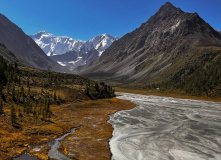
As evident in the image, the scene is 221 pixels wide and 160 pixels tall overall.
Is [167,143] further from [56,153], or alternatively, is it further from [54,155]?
[54,155]

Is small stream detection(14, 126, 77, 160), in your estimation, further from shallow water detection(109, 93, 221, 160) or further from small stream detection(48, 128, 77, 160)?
shallow water detection(109, 93, 221, 160)

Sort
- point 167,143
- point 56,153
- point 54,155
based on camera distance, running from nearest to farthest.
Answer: point 54,155 < point 56,153 < point 167,143

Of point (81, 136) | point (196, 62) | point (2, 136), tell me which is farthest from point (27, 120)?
point (196, 62)

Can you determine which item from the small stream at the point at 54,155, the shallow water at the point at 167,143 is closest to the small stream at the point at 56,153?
the small stream at the point at 54,155

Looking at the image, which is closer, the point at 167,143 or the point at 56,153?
the point at 56,153

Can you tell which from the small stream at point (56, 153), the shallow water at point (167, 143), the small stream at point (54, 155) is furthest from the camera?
the shallow water at point (167, 143)

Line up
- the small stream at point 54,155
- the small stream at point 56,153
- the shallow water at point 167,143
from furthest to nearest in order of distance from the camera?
the shallow water at point 167,143 → the small stream at point 56,153 → the small stream at point 54,155

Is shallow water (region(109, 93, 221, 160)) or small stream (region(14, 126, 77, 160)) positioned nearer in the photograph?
small stream (region(14, 126, 77, 160))

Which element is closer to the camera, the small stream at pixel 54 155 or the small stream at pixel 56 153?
the small stream at pixel 54 155

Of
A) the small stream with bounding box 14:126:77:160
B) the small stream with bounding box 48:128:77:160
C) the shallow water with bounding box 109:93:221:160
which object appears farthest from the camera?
the shallow water with bounding box 109:93:221:160

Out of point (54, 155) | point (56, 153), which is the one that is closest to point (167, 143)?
point (56, 153)

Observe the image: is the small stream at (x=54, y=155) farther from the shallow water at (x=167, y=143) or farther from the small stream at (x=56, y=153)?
the shallow water at (x=167, y=143)

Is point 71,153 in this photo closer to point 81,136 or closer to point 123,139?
point 81,136

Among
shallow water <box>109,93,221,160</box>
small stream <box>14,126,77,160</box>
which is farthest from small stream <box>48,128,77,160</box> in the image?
shallow water <box>109,93,221,160</box>
